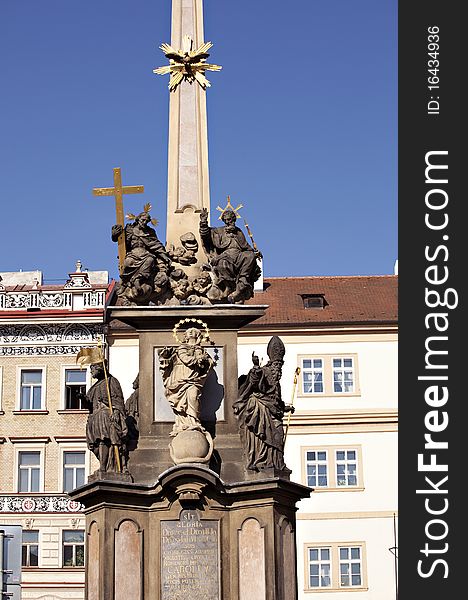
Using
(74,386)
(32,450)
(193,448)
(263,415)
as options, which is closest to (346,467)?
(74,386)

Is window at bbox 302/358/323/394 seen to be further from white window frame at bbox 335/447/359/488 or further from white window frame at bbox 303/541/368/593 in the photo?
white window frame at bbox 303/541/368/593

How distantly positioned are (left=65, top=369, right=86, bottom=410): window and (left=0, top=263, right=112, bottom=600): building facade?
0.03 meters

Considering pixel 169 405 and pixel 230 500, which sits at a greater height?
pixel 169 405

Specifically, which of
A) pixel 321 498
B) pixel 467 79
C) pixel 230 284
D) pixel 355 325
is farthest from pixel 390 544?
pixel 467 79

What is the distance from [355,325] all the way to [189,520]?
23841 millimetres

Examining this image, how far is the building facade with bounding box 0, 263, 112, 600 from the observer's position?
37812 mm

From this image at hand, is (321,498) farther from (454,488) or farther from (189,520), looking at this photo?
(454,488)

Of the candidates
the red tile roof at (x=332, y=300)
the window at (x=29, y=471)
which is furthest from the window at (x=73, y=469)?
the red tile roof at (x=332, y=300)

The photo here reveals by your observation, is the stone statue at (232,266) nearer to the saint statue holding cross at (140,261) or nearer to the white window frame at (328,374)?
the saint statue holding cross at (140,261)

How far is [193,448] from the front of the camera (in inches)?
621

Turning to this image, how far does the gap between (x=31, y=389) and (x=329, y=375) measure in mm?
8971

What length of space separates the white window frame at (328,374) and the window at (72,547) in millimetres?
7654

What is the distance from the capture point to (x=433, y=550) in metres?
11.5

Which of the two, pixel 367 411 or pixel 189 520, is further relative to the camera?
pixel 367 411
